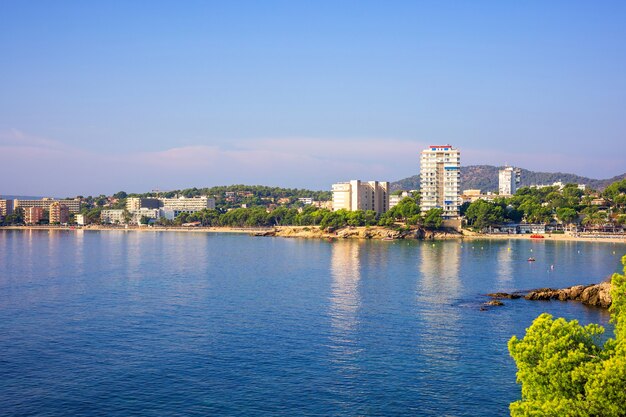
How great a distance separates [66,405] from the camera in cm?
2758

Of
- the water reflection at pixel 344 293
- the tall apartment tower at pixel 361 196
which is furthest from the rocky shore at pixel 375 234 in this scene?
the water reflection at pixel 344 293

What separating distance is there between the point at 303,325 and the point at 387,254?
5969 cm

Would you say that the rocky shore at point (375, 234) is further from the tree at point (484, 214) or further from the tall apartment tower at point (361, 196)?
the tall apartment tower at point (361, 196)

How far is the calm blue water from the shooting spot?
2842cm

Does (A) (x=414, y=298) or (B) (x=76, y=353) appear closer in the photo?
(B) (x=76, y=353)

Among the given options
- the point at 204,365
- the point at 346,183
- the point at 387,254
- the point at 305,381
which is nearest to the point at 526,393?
the point at 305,381

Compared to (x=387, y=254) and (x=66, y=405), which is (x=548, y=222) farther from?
(x=66, y=405)

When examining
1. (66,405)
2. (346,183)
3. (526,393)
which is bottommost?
(66,405)

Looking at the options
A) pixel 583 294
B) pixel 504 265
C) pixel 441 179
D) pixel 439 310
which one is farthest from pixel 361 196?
pixel 439 310

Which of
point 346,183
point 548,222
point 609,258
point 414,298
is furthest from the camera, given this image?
point 346,183

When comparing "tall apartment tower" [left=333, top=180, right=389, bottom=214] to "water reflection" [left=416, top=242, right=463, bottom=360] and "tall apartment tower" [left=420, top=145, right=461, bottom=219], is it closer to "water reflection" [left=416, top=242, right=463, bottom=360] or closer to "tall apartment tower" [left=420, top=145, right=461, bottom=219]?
"tall apartment tower" [left=420, top=145, right=461, bottom=219]

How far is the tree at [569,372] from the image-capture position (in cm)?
1814

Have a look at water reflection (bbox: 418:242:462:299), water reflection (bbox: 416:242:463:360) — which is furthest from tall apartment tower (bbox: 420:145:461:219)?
water reflection (bbox: 416:242:463:360)

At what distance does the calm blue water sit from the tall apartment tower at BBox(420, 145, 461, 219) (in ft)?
274
